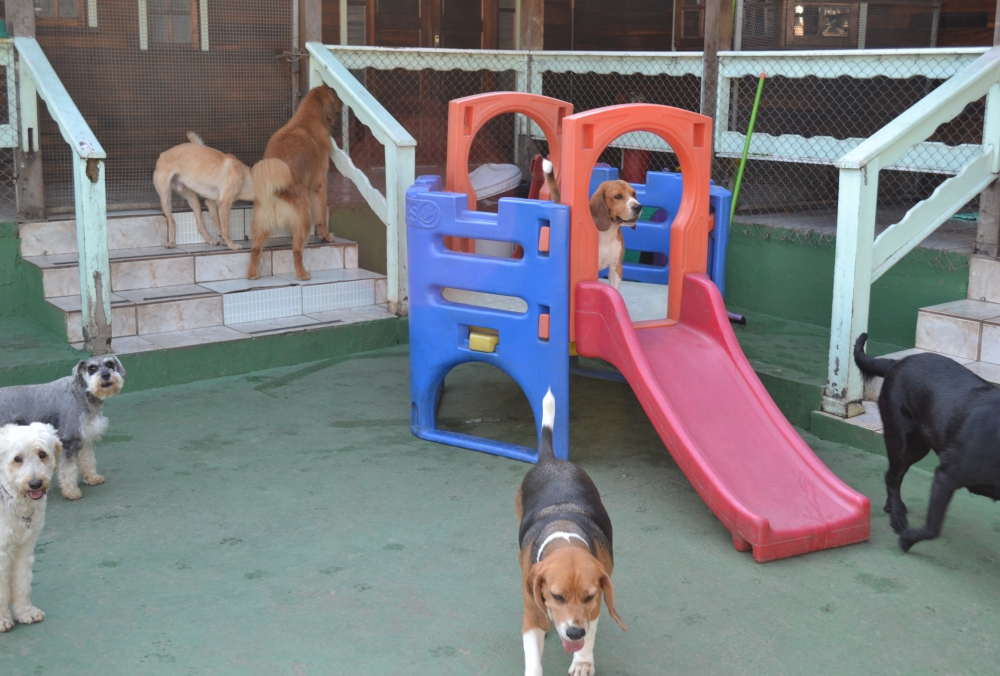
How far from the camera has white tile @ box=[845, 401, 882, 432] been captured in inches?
187

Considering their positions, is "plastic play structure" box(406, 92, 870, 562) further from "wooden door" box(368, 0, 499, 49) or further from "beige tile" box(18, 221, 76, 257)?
"wooden door" box(368, 0, 499, 49)

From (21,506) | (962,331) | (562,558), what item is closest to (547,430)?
(562,558)

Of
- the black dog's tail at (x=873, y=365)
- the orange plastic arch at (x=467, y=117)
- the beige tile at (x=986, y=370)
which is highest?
the orange plastic arch at (x=467, y=117)

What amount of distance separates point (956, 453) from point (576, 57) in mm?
5088

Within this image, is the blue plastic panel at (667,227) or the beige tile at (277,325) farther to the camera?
the beige tile at (277,325)

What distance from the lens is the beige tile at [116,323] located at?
18.4 feet

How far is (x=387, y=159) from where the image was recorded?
646 cm

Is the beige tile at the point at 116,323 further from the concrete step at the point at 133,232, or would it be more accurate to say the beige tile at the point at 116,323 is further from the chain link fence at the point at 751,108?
the chain link fence at the point at 751,108

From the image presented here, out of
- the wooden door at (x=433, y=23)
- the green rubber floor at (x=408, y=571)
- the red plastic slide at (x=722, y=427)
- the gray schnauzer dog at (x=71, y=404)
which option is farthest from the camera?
the wooden door at (x=433, y=23)

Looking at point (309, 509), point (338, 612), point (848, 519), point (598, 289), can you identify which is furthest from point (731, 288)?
point (338, 612)

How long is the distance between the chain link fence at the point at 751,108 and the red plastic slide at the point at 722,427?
6.38 feet

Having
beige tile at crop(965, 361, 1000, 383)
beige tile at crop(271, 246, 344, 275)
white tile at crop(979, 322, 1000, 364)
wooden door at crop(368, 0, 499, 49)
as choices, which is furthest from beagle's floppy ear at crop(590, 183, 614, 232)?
wooden door at crop(368, 0, 499, 49)

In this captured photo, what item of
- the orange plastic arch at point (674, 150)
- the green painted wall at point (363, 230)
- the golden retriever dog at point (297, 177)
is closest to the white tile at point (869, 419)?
the orange plastic arch at point (674, 150)

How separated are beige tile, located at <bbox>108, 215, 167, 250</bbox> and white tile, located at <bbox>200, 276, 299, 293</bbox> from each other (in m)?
0.56
